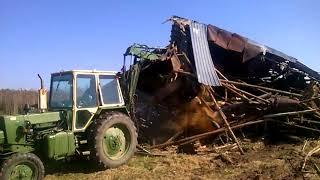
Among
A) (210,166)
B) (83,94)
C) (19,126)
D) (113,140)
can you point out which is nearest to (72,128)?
(83,94)

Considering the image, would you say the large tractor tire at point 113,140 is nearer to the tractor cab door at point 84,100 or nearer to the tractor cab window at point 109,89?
the tractor cab door at point 84,100

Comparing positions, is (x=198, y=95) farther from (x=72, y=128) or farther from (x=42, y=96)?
(x=42, y=96)

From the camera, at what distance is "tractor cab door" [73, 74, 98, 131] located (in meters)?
9.46

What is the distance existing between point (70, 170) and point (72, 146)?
77 cm

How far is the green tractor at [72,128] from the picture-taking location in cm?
837

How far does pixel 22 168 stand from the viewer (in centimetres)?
810

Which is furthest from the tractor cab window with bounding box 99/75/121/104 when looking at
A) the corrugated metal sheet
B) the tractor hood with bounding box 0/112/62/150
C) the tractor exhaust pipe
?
the corrugated metal sheet

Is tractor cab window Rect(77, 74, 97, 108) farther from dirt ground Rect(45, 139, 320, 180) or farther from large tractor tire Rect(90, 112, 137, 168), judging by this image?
dirt ground Rect(45, 139, 320, 180)

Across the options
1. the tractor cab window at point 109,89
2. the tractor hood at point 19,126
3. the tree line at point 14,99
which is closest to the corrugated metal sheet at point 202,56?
the tractor cab window at point 109,89

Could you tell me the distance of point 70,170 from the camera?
9648 millimetres

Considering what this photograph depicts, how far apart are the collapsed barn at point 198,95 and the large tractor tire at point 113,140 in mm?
1777

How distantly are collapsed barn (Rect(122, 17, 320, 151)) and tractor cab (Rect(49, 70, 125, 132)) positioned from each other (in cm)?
149

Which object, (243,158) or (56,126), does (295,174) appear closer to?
(243,158)

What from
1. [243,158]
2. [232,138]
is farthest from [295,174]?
[232,138]
